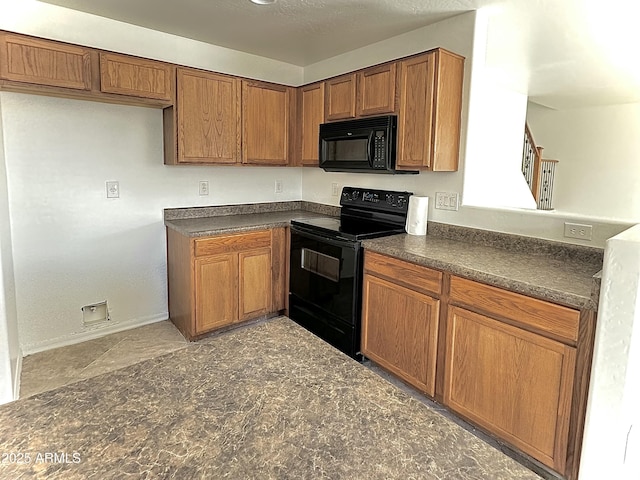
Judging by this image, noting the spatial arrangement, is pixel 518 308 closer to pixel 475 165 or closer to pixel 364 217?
pixel 475 165

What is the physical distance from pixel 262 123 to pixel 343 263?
5.05 ft

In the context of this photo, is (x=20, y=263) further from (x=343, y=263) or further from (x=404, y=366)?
(x=404, y=366)

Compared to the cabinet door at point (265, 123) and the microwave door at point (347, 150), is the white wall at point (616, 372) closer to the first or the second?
the microwave door at point (347, 150)

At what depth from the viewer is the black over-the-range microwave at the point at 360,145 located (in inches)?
106

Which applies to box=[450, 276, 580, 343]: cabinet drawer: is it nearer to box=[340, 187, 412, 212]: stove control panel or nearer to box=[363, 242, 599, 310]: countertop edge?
box=[363, 242, 599, 310]: countertop edge

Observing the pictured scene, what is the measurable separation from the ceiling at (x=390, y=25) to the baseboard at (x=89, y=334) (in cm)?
230

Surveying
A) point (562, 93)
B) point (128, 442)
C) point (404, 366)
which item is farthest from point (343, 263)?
point (562, 93)

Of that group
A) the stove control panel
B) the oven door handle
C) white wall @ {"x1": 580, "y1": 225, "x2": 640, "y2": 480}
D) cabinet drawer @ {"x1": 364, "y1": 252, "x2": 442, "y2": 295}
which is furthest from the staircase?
white wall @ {"x1": 580, "y1": 225, "x2": 640, "y2": 480}

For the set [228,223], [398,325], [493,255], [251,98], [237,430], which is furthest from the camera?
[251,98]

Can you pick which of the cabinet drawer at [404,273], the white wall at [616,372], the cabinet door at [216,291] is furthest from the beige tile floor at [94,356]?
the white wall at [616,372]

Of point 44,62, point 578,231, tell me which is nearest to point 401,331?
point 578,231

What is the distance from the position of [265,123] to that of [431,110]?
1544 millimetres

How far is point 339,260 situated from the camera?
2.71m

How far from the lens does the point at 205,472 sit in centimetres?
59
